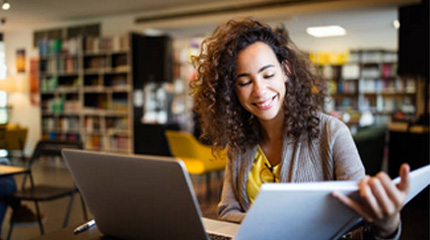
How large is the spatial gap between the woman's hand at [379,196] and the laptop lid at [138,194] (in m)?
0.31

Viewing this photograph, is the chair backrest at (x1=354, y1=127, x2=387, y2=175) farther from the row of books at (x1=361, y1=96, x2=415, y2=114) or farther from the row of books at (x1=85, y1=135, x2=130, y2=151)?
the row of books at (x1=361, y1=96, x2=415, y2=114)

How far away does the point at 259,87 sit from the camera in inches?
51.4

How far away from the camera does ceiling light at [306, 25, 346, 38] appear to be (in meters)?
8.08

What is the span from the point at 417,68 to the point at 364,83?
4106 millimetres

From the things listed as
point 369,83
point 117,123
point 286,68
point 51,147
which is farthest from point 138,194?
point 369,83

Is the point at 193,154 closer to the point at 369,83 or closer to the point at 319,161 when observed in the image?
the point at 319,161

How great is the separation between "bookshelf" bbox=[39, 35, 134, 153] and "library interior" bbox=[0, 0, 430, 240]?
0.02 m

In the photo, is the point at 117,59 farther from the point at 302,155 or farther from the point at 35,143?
the point at 302,155

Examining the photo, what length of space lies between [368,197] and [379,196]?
0.03 metres

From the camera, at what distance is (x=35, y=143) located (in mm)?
3521

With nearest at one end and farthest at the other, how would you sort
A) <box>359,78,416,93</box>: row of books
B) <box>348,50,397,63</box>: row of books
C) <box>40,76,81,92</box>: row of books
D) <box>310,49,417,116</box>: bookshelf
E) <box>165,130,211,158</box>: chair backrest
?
<box>165,130,211,158</box>: chair backrest < <box>40,76,81,92</box>: row of books < <box>359,78,416,93</box>: row of books < <box>310,49,417,116</box>: bookshelf < <box>348,50,397,63</box>: row of books

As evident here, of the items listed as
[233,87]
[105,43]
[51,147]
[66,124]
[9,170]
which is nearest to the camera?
[233,87]

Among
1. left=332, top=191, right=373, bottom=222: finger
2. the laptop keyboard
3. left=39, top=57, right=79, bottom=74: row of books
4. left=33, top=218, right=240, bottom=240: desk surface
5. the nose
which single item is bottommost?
left=33, top=218, right=240, bottom=240: desk surface

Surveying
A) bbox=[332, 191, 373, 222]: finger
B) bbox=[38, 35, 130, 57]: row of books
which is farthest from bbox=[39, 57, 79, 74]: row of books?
bbox=[332, 191, 373, 222]: finger
